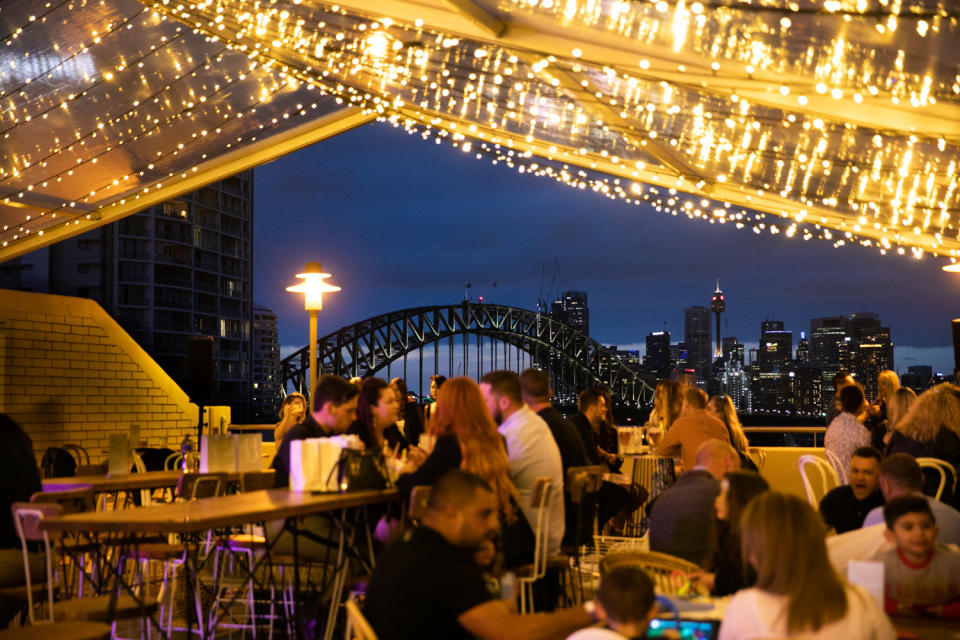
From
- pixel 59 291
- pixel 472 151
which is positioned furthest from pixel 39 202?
pixel 59 291

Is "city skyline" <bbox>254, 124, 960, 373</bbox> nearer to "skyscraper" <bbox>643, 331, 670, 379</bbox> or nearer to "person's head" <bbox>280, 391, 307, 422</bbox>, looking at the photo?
"skyscraper" <bbox>643, 331, 670, 379</bbox>

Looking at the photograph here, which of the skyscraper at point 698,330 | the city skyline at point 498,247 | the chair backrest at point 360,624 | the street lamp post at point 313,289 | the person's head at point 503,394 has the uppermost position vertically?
the city skyline at point 498,247

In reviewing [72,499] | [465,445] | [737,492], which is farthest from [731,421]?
[72,499]

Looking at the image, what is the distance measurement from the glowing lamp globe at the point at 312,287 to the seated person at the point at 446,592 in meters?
7.56

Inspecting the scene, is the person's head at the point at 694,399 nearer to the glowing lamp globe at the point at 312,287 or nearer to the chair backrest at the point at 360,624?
the glowing lamp globe at the point at 312,287

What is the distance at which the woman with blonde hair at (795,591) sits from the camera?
6.95ft

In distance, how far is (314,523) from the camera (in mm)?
4699

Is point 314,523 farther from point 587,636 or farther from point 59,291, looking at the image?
point 59,291

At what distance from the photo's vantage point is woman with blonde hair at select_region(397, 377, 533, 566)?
423 centimetres

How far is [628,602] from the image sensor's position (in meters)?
2.11

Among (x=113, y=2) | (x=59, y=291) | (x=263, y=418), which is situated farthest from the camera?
(x=263, y=418)

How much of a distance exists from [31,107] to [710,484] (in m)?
7.11

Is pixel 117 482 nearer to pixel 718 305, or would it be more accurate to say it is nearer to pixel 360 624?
pixel 360 624

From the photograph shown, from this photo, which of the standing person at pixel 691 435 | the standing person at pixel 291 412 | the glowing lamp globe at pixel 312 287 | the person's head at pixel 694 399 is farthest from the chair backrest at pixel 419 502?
the glowing lamp globe at pixel 312 287
